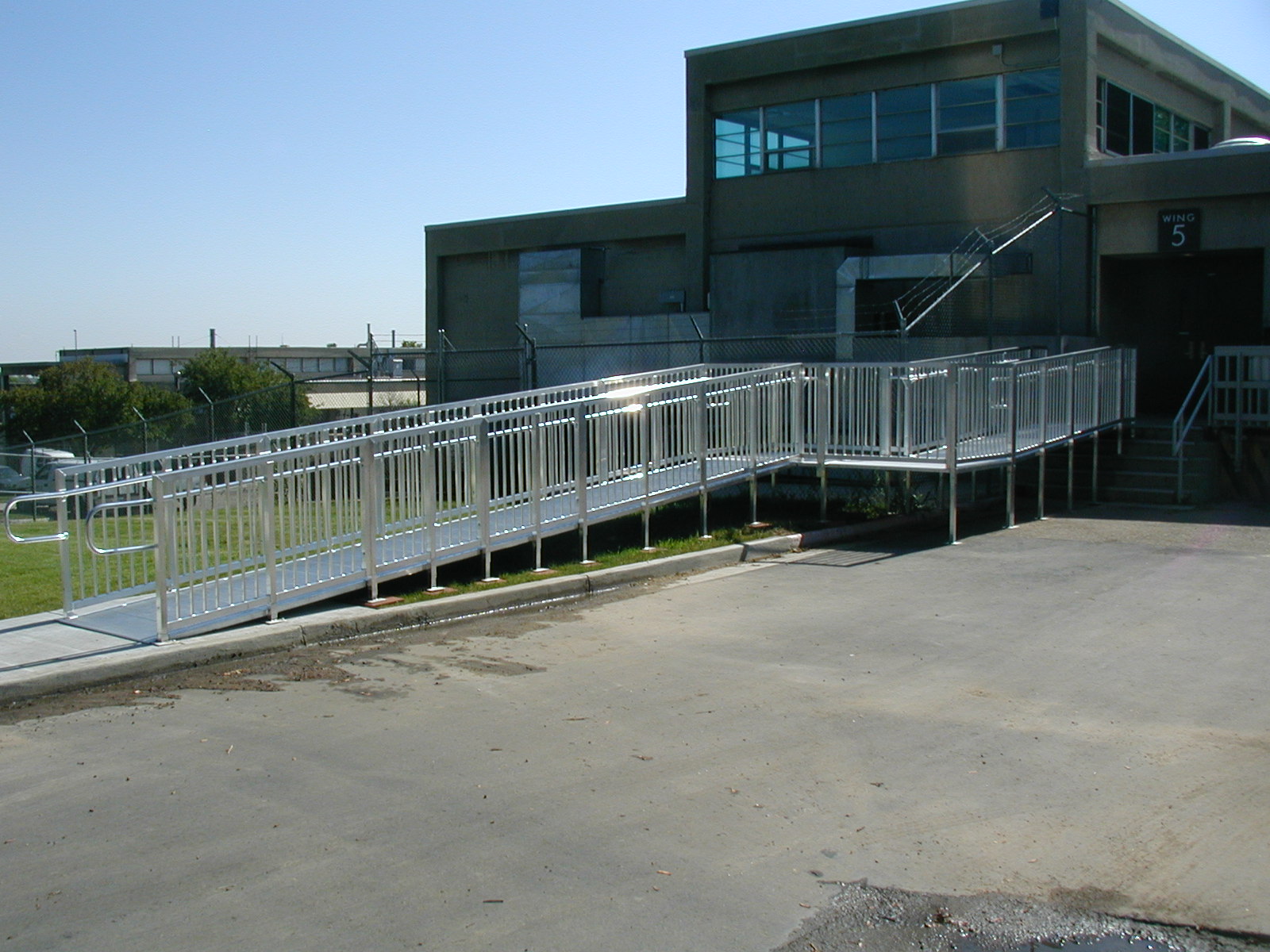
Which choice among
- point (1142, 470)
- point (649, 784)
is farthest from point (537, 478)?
point (1142, 470)

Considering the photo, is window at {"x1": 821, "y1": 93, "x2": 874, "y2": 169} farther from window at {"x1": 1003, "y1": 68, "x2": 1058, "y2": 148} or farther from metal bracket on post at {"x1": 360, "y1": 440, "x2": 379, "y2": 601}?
metal bracket on post at {"x1": 360, "y1": 440, "x2": 379, "y2": 601}

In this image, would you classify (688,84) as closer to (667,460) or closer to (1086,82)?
(1086,82)

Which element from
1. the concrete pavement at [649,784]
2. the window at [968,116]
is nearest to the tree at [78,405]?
the window at [968,116]

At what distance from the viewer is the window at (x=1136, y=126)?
22.7 metres

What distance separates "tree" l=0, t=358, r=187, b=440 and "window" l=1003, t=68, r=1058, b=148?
1090 inches

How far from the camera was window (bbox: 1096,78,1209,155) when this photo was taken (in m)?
22.7

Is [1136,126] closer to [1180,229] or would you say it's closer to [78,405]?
[1180,229]

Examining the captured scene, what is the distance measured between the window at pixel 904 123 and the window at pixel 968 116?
0.93ft

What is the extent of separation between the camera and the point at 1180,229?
20688mm

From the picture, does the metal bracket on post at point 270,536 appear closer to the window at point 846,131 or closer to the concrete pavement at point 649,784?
the concrete pavement at point 649,784

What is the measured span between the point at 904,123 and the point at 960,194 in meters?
1.99

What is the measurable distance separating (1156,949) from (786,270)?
2050cm

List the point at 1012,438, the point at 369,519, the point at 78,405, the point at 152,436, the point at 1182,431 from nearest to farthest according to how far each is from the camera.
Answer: the point at 369,519 < the point at 1012,438 < the point at 1182,431 < the point at 152,436 < the point at 78,405

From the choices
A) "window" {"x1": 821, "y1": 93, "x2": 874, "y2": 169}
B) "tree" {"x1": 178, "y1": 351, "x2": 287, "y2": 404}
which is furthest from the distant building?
"window" {"x1": 821, "y1": 93, "x2": 874, "y2": 169}
